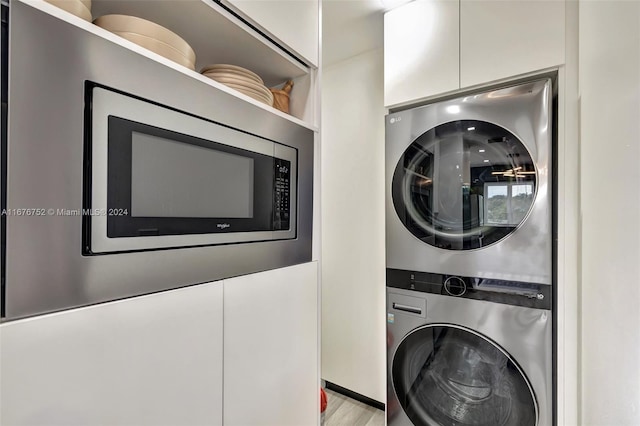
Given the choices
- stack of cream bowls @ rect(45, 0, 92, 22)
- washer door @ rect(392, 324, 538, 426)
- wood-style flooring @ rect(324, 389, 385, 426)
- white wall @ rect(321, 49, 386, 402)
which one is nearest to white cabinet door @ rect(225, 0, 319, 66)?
stack of cream bowls @ rect(45, 0, 92, 22)

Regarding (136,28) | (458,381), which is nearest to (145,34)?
(136,28)

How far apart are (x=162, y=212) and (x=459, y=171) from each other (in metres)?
1.18

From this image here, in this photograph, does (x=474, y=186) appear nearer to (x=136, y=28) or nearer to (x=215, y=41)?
(x=215, y=41)

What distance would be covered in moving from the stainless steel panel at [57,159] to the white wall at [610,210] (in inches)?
40.2

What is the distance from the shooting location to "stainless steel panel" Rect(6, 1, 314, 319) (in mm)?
420

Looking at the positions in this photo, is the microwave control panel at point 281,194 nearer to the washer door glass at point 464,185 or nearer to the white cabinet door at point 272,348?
the white cabinet door at point 272,348

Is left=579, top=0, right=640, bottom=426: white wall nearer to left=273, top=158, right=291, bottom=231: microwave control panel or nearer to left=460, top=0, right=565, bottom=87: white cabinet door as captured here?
left=460, top=0, right=565, bottom=87: white cabinet door

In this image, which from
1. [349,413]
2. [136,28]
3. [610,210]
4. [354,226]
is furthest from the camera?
[354,226]

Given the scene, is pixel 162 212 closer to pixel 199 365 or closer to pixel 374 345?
pixel 199 365

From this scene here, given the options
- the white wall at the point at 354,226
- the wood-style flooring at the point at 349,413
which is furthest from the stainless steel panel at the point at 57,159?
the wood-style flooring at the point at 349,413

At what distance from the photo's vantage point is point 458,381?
1.31 metres

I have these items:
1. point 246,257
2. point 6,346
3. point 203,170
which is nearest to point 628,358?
point 246,257

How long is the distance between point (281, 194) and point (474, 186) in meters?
0.86

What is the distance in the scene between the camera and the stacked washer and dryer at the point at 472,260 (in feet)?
3.74
